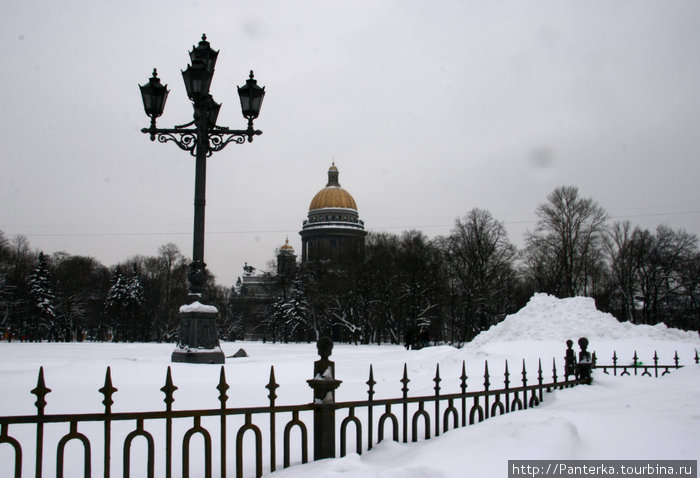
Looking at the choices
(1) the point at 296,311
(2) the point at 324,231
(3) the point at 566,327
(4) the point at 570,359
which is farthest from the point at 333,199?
(4) the point at 570,359

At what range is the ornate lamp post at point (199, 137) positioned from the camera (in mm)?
12109

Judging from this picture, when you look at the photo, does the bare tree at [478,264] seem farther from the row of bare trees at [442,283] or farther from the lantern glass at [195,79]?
the lantern glass at [195,79]

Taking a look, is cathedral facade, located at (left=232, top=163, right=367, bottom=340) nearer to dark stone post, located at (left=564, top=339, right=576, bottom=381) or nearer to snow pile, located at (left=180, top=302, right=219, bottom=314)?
snow pile, located at (left=180, top=302, right=219, bottom=314)

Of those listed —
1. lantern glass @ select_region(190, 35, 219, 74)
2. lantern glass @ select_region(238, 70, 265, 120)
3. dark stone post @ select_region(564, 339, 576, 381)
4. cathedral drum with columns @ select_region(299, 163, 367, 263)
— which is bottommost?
dark stone post @ select_region(564, 339, 576, 381)

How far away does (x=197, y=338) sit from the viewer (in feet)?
41.1

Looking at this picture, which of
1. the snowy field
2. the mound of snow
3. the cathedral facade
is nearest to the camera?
the snowy field

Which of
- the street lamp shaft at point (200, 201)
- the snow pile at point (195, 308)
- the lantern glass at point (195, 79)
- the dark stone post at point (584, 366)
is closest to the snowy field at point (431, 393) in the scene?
the dark stone post at point (584, 366)

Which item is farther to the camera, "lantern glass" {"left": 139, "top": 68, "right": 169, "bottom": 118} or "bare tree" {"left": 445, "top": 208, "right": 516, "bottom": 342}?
"bare tree" {"left": 445, "top": 208, "right": 516, "bottom": 342}

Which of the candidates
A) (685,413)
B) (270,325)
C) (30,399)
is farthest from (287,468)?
(270,325)

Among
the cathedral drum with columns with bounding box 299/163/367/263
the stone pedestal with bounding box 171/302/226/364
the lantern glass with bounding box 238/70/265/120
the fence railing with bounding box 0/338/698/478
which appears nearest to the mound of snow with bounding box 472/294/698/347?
the stone pedestal with bounding box 171/302/226/364

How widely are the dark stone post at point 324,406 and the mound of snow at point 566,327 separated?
1729 centimetres

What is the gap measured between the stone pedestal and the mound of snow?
11724 millimetres

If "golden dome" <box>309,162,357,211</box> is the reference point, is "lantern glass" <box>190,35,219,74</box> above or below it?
below

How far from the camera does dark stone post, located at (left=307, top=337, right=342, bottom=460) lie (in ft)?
16.7
